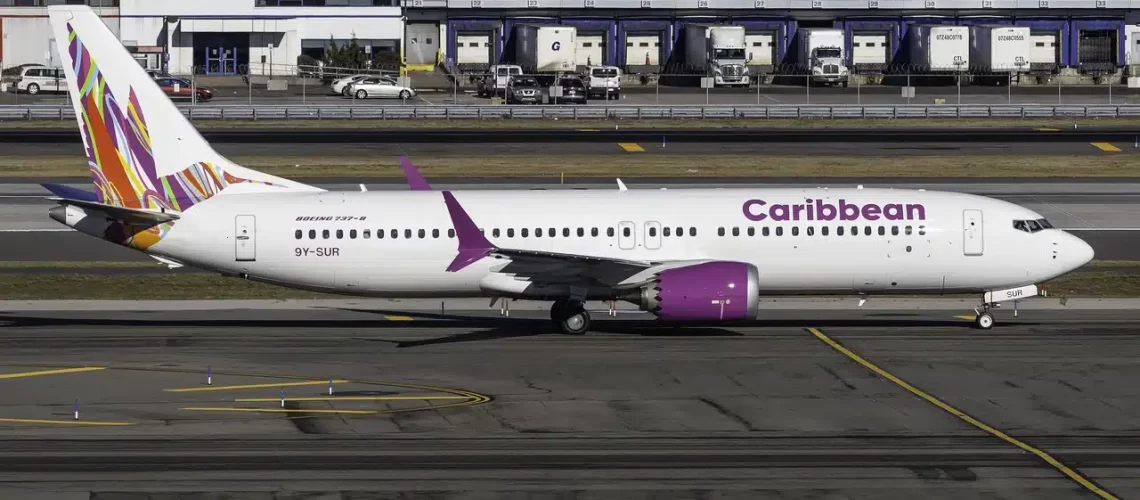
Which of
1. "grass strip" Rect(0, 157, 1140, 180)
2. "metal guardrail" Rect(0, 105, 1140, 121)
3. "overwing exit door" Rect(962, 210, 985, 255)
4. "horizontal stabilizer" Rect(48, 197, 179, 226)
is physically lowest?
"overwing exit door" Rect(962, 210, 985, 255)

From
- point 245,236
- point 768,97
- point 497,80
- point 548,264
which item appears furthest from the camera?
point 497,80

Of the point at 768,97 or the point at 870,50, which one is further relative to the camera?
the point at 870,50

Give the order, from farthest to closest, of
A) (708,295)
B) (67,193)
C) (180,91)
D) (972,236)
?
(180,91), (972,236), (67,193), (708,295)

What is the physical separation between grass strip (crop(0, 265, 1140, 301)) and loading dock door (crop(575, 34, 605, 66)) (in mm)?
93834

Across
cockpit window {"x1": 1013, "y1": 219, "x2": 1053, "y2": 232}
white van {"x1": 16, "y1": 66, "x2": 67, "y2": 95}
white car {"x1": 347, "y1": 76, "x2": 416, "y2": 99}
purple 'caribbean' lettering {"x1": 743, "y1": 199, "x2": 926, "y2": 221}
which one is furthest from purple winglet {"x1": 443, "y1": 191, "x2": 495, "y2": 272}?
white van {"x1": 16, "y1": 66, "x2": 67, "y2": 95}

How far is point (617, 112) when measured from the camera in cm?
10406

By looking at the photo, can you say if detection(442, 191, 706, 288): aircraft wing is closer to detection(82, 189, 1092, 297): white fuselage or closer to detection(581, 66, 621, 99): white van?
detection(82, 189, 1092, 297): white fuselage

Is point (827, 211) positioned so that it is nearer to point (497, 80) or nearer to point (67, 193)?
point (67, 193)

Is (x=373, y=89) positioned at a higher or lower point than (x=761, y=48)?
lower

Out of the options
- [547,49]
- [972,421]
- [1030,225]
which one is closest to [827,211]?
[1030,225]

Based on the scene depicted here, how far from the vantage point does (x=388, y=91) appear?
120 m

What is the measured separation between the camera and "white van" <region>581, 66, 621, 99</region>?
397ft

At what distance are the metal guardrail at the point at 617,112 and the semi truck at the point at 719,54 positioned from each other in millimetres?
27347

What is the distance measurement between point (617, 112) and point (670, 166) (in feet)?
96.6
